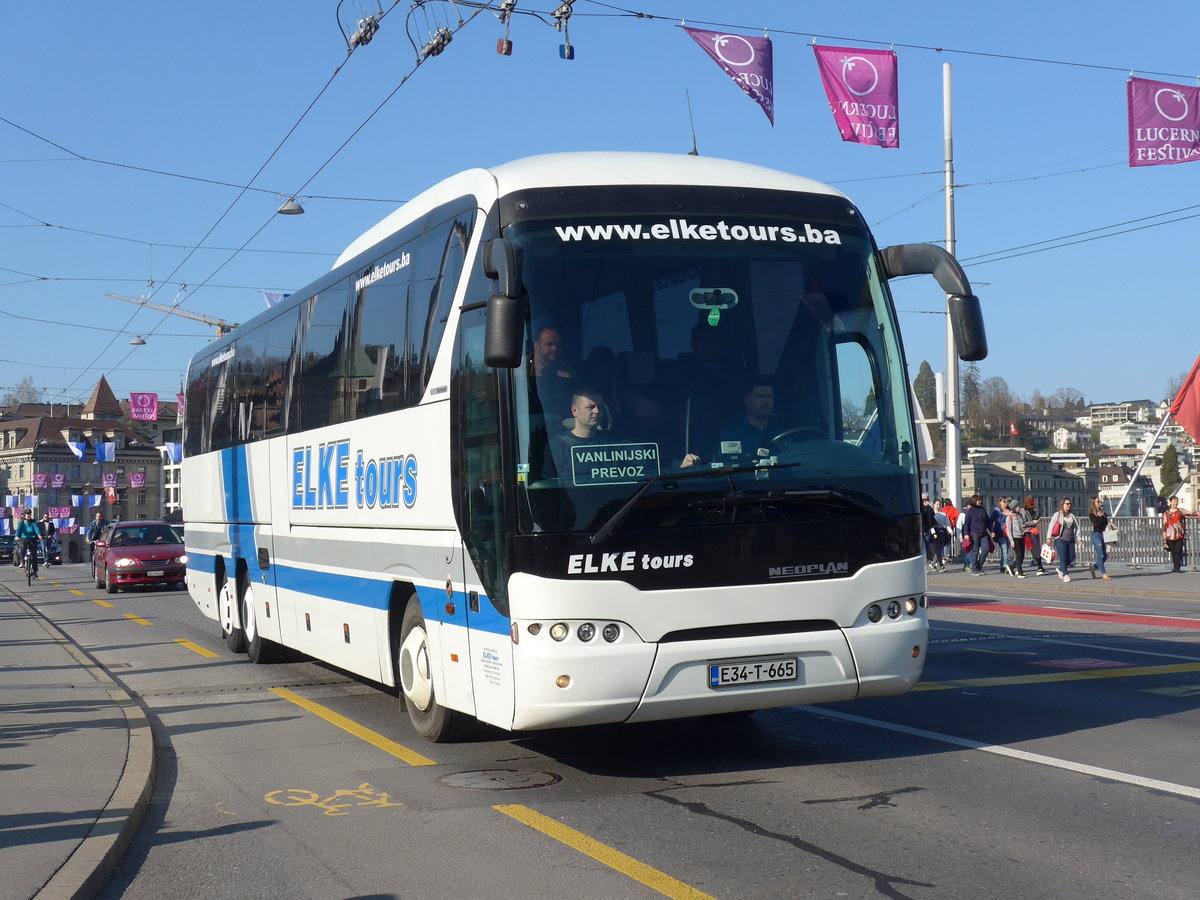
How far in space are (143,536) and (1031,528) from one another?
20.7 metres

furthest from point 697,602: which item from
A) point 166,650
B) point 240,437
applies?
point 166,650

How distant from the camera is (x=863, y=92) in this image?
78.0 feet

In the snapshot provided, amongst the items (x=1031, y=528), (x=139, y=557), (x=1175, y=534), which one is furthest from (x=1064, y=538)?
(x=139, y=557)

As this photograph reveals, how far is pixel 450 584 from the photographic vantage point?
849 cm

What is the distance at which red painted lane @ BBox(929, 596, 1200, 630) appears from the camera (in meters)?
17.7

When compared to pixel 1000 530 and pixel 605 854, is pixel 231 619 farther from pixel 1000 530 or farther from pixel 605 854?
pixel 1000 530

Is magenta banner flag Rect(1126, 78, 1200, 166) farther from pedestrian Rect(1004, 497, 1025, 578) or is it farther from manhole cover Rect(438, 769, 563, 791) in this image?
manhole cover Rect(438, 769, 563, 791)

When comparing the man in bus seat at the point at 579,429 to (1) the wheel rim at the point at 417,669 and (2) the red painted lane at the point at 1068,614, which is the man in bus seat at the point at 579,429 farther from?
(2) the red painted lane at the point at 1068,614

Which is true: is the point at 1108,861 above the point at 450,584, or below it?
below

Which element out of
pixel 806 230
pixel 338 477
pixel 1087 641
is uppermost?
pixel 806 230

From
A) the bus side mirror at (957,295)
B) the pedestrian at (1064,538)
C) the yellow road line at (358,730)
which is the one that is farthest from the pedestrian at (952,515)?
the bus side mirror at (957,295)

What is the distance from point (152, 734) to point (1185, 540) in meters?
25.8

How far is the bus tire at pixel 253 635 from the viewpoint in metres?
14.6

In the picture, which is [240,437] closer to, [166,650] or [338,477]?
[166,650]
